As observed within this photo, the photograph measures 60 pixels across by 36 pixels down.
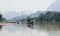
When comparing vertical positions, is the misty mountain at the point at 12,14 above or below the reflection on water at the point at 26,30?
above

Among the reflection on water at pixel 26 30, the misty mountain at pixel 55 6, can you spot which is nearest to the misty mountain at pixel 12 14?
the reflection on water at pixel 26 30

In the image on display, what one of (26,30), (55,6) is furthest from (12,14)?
(55,6)

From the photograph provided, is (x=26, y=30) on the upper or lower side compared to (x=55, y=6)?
lower

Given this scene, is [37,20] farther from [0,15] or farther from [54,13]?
[0,15]

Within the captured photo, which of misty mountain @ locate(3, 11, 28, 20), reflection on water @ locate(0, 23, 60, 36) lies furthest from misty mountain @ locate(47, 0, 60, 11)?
misty mountain @ locate(3, 11, 28, 20)

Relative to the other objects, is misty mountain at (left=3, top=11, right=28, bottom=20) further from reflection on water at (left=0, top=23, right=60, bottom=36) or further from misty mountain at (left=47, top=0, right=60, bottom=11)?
misty mountain at (left=47, top=0, right=60, bottom=11)

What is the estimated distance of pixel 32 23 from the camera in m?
1.67

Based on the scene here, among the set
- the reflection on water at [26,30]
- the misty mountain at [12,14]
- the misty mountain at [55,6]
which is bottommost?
the reflection on water at [26,30]

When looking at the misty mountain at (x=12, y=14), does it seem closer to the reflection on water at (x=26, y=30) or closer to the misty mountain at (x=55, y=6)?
the reflection on water at (x=26, y=30)

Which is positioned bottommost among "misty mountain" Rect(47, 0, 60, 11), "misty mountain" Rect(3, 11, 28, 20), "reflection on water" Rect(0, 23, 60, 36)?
"reflection on water" Rect(0, 23, 60, 36)

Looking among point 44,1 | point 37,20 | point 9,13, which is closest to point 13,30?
point 9,13

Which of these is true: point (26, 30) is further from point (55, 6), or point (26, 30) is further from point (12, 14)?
point (55, 6)

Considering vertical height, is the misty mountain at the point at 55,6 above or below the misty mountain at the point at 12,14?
above

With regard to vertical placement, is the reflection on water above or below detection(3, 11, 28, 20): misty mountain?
below
